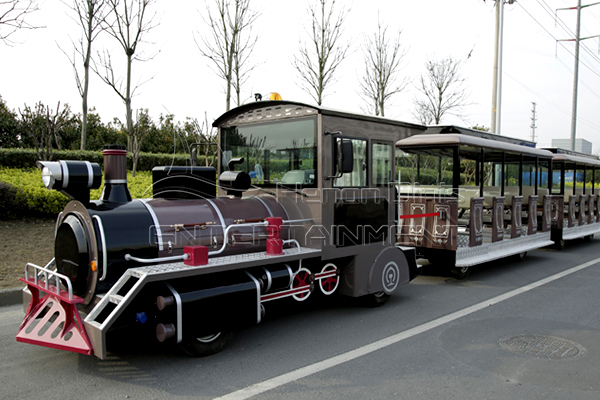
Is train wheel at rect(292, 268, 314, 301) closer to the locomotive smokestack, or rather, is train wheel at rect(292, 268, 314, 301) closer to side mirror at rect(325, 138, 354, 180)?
side mirror at rect(325, 138, 354, 180)

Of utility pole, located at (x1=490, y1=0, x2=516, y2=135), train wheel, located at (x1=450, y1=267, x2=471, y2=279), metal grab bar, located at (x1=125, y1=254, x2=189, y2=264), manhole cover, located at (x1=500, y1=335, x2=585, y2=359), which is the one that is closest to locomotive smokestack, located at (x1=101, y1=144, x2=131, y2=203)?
metal grab bar, located at (x1=125, y1=254, x2=189, y2=264)

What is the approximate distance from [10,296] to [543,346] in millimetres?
6363

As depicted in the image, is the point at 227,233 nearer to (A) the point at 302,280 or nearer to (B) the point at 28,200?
(A) the point at 302,280

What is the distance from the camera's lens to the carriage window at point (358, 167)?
530 centimetres

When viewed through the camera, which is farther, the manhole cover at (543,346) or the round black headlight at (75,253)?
the manhole cover at (543,346)

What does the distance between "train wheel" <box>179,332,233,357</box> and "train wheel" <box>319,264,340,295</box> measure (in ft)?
4.44

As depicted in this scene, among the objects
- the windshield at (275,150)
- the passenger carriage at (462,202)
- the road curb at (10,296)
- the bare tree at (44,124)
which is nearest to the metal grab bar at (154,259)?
the windshield at (275,150)

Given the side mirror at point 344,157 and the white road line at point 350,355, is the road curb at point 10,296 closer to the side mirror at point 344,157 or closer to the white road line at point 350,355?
the white road line at point 350,355

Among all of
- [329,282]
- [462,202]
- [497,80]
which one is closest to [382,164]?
[329,282]

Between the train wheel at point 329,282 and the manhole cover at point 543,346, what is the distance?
1.89 m

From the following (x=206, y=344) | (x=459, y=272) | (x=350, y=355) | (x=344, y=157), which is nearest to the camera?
(x=206, y=344)

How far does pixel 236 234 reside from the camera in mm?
4629

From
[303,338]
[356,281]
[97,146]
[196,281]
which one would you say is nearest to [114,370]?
[196,281]

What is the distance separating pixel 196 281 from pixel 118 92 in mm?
11665
